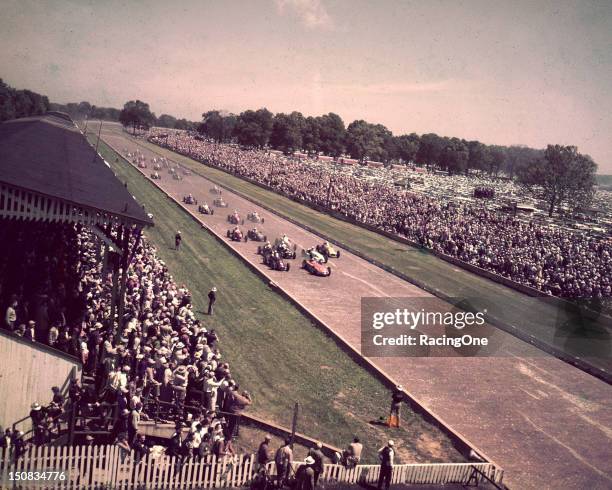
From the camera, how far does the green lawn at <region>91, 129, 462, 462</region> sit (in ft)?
54.3

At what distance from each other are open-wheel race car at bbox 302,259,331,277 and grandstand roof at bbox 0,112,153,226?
17528 millimetres

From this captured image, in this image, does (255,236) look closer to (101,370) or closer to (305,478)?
(101,370)

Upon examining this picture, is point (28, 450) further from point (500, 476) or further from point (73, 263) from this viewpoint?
point (73, 263)

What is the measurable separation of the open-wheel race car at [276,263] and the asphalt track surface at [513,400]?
1.73m

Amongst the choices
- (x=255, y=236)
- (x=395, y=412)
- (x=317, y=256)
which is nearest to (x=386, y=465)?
(x=395, y=412)

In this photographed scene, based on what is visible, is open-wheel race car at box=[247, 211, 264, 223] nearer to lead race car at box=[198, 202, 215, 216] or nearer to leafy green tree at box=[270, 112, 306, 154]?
lead race car at box=[198, 202, 215, 216]

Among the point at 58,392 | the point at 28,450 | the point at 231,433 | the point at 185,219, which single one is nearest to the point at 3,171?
the point at 58,392

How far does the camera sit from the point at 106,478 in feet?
37.3

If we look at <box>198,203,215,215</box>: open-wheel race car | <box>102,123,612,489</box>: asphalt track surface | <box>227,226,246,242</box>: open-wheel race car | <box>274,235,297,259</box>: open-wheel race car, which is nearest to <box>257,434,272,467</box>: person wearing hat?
<box>102,123,612,489</box>: asphalt track surface

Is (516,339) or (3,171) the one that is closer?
(3,171)

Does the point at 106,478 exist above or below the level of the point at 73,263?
below

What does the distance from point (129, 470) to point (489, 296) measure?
2954 cm

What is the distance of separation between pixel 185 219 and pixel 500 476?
125 ft

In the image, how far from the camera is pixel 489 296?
3603 centimetres
